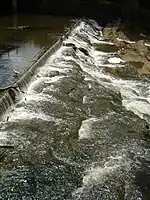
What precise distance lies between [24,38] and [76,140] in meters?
9.48

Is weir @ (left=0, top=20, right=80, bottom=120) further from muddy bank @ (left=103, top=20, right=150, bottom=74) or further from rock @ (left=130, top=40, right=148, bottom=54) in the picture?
rock @ (left=130, top=40, right=148, bottom=54)

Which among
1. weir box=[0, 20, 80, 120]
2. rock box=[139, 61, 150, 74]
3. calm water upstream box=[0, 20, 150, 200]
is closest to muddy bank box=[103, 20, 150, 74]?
rock box=[139, 61, 150, 74]

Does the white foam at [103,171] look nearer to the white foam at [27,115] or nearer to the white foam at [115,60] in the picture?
the white foam at [27,115]

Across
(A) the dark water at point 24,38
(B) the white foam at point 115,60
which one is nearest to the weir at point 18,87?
(A) the dark water at point 24,38

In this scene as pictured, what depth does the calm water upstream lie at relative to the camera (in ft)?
20.0

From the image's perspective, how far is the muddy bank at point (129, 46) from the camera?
15.3 meters

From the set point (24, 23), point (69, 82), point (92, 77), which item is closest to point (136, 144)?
point (69, 82)

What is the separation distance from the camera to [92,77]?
12117mm

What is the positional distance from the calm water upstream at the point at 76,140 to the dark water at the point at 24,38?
2.62 feet

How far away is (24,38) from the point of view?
16.2m

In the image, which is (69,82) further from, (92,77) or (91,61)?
(91,61)

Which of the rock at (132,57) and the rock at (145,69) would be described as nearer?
the rock at (145,69)

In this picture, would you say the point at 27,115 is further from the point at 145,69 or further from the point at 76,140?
the point at 145,69

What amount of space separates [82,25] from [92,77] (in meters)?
9.81
